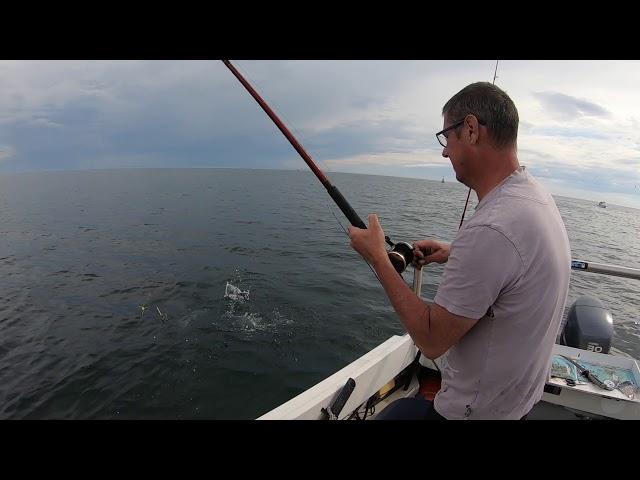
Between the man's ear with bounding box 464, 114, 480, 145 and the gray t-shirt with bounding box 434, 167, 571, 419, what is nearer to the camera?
the gray t-shirt with bounding box 434, 167, 571, 419

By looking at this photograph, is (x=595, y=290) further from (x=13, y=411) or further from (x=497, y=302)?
(x=13, y=411)

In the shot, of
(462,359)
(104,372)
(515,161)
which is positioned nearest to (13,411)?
(104,372)

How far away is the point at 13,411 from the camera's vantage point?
21.4ft

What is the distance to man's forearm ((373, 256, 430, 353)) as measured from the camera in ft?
4.67

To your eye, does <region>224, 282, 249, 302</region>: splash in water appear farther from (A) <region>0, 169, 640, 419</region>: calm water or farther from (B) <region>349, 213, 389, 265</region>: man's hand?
(B) <region>349, 213, 389, 265</region>: man's hand

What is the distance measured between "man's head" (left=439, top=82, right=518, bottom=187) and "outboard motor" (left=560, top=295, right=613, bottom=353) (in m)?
4.17

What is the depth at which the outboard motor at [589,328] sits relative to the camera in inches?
172

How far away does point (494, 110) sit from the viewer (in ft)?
4.77

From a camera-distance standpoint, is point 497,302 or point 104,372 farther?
point 104,372

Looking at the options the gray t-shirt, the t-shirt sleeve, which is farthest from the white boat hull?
the t-shirt sleeve

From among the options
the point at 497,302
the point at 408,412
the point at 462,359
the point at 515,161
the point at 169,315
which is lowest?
the point at 169,315

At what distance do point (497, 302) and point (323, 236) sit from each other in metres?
19.1

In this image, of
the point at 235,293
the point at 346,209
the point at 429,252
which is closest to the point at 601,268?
the point at 429,252
